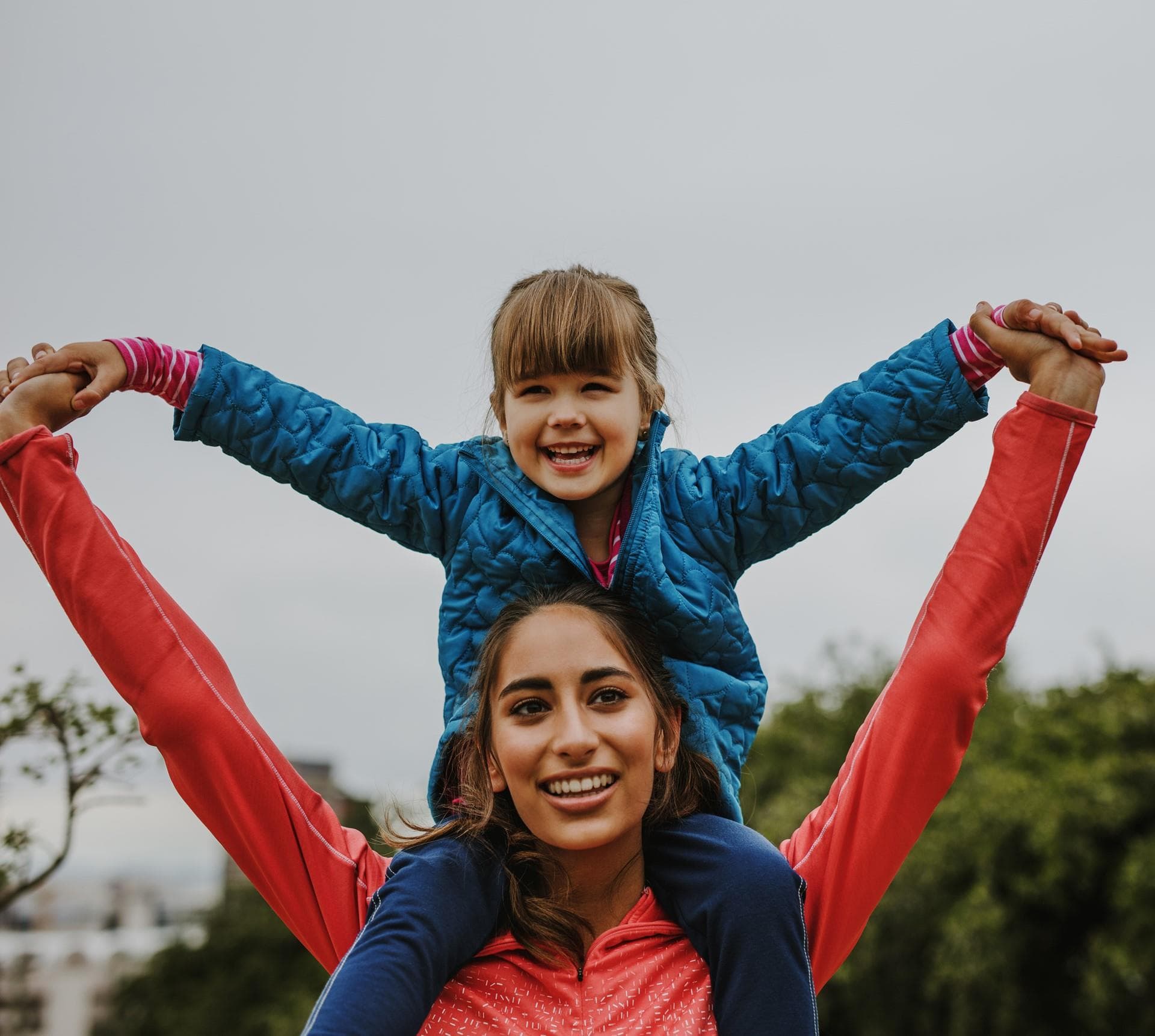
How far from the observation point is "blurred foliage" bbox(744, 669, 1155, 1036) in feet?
49.5

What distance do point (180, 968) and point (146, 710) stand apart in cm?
3637

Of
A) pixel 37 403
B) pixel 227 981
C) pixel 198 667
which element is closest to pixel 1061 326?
pixel 198 667

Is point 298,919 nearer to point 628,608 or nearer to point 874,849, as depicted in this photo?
point 628,608

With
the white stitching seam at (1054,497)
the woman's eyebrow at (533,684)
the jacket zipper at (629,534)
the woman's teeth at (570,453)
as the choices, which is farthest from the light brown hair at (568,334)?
the white stitching seam at (1054,497)

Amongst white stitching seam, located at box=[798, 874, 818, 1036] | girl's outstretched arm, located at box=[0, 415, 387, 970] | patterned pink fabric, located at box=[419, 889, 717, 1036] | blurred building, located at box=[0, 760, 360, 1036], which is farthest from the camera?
blurred building, located at box=[0, 760, 360, 1036]

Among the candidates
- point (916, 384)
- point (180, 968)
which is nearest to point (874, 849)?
point (916, 384)

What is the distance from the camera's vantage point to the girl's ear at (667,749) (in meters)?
2.74

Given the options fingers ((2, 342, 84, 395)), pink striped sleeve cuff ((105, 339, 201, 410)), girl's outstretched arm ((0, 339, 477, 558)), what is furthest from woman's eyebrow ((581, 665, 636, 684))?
fingers ((2, 342, 84, 395))

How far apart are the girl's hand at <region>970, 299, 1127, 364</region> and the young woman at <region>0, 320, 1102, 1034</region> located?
3cm

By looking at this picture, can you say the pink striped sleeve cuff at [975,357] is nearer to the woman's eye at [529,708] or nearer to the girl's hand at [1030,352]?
the girl's hand at [1030,352]

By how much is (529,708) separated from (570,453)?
571 millimetres

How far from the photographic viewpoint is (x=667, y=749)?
276 centimetres

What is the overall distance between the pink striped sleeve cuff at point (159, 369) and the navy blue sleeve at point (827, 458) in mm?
1013

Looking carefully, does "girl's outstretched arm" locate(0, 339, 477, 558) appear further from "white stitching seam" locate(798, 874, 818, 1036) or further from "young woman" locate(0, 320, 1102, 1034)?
"white stitching seam" locate(798, 874, 818, 1036)
